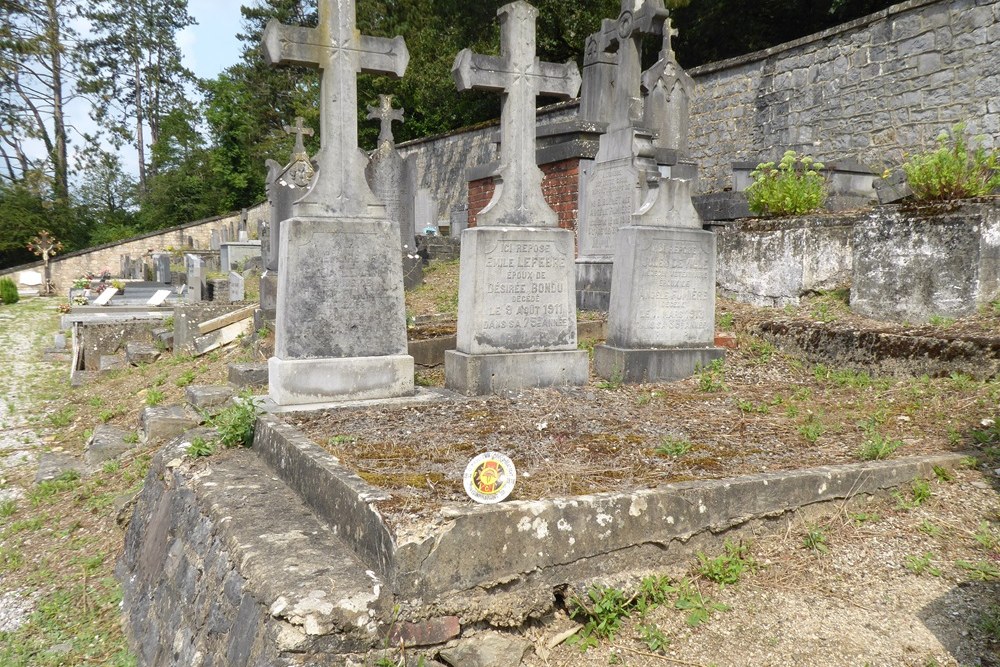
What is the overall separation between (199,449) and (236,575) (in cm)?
172

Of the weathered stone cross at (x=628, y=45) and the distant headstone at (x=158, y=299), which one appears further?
the distant headstone at (x=158, y=299)

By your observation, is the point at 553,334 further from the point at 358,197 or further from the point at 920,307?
the point at 920,307

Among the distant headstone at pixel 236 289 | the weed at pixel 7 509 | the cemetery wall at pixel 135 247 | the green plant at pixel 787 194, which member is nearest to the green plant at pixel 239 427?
the weed at pixel 7 509

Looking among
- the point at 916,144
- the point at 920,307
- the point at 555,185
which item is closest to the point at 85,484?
the point at 920,307

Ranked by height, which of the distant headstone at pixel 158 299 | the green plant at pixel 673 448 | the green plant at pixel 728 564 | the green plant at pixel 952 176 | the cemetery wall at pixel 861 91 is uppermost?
the cemetery wall at pixel 861 91

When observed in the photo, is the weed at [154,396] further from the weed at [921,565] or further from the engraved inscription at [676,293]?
the weed at [921,565]

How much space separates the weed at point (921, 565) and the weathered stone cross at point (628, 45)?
28.9 feet

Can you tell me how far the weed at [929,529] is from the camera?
3256 mm

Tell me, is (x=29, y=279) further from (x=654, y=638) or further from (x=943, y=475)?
(x=943, y=475)

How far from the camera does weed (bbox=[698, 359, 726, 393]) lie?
562 centimetres

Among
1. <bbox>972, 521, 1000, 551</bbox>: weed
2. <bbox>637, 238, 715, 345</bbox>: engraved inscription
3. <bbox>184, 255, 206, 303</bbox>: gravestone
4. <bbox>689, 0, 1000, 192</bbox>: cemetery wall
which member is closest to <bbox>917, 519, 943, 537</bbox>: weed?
<bbox>972, 521, 1000, 551</bbox>: weed

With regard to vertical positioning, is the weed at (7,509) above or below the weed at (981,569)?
below

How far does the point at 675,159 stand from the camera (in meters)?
10.4

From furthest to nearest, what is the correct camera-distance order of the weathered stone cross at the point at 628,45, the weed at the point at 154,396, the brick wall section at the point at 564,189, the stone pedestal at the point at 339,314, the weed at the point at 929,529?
the weathered stone cross at the point at 628,45, the brick wall section at the point at 564,189, the weed at the point at 154,396, the stone pedestal at the point at 339,314, the weed at the point at 929,529
